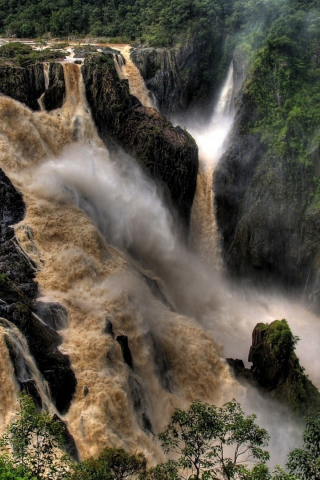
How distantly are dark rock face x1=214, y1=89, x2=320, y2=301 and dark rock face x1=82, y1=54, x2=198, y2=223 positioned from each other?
90.3 inches

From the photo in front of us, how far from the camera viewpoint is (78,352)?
1981 centimetres

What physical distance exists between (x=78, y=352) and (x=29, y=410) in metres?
7.48

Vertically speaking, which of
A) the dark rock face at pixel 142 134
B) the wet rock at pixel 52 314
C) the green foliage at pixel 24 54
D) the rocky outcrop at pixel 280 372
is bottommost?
the rocky outcrop at pixel 280 372

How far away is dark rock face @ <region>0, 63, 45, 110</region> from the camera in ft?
103

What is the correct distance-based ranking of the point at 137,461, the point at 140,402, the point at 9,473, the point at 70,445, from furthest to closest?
the point at 140,402
the point at 70,445
the point at 137,461
the point at 9,473

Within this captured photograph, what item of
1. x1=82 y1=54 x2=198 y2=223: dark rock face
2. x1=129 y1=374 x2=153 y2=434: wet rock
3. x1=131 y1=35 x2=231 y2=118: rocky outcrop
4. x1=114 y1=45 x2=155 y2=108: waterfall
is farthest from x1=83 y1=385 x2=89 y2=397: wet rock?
x1=131 y1=35 x2=231 y2=118: rocky outcrop

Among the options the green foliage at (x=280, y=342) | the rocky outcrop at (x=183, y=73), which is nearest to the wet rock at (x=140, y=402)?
the green foliage at (x=280, y=342)

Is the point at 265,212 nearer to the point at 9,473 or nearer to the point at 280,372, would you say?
the point at 280,372

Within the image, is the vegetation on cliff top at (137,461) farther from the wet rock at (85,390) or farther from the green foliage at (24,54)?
the green foliage at (24,54)

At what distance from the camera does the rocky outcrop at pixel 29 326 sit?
59.7 feet

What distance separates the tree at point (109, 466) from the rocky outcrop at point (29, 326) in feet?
13.4

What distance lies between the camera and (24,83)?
1240 inches

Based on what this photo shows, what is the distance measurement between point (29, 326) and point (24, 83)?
18.2 meters

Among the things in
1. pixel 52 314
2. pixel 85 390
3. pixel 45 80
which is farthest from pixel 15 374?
pixel 45 80
